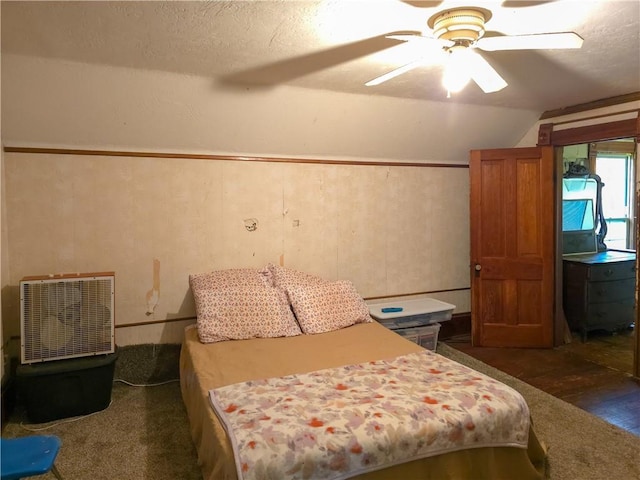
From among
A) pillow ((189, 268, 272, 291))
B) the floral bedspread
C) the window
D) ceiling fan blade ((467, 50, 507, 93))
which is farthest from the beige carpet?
the window

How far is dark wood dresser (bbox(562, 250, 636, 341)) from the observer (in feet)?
13.6

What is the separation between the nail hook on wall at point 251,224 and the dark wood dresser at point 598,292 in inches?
124

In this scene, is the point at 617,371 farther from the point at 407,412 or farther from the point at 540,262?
the point at 407,412

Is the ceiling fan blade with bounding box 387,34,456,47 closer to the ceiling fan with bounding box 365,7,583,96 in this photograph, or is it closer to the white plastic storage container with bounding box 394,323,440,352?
the ceiling fan with bounding box 365,7,583,96

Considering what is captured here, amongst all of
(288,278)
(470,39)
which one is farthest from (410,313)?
(470,39)

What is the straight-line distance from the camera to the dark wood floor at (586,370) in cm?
285

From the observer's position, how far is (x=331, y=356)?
2.53 m

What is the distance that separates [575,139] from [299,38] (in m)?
2.84

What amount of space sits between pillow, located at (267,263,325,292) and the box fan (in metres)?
1.14

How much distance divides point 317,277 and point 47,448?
222 cm

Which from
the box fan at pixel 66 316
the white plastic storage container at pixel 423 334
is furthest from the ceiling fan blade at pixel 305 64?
the white plastic storage container at pixel 423 334

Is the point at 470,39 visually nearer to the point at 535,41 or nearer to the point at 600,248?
the point at 535,41

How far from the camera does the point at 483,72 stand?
6.73 feet

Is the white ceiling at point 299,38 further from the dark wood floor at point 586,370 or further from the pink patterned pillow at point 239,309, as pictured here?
the dark wood floor at point 586,370
